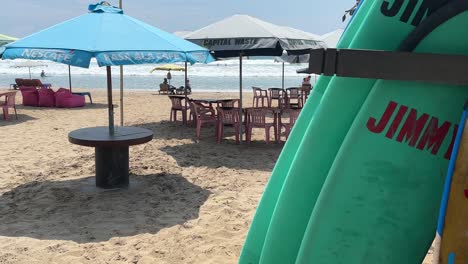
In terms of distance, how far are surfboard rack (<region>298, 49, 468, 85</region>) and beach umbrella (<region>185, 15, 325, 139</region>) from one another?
256 inches

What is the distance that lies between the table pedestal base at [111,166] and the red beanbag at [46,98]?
10.4 meters

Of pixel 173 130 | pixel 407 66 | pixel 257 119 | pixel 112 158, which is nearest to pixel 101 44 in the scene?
pixel 112 158

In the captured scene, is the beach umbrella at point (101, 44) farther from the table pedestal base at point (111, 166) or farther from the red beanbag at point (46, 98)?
the red beanbag at point (46, 98)

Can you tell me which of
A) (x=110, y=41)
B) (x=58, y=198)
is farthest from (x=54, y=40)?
(x=58, y=198)

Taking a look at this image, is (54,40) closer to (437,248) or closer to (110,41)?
(110,41)

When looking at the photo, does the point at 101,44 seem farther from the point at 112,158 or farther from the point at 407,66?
the point at 407,66

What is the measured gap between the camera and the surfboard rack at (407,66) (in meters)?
1.34

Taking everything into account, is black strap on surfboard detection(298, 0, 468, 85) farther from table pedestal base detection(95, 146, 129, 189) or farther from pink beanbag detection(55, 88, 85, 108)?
pink beanbag detection(55, 88, 85, 108)

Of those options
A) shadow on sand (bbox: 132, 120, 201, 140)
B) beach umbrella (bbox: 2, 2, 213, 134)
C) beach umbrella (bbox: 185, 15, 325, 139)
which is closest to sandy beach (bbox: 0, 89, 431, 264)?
shadow on sand (bbox: 132, 120, 201, 140)

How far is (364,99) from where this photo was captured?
1.50 meters

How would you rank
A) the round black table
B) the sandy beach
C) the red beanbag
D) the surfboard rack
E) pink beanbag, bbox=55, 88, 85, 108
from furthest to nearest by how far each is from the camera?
the red beanbag → pink beanbag, bbox=55, 88, 85, 108 → the round black table → the sandy beach → the surfboard rack

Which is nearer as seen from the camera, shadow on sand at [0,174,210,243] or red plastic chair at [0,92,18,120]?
shadow on sand at [0,174,210,243]

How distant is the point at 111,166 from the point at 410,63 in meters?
4.81

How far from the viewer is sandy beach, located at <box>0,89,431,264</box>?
12.7 feet
